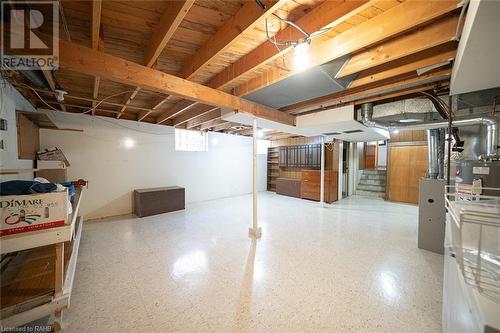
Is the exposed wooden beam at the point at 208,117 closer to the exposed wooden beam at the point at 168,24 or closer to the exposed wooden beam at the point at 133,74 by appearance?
the exposed wooden beam at the point at 133,74

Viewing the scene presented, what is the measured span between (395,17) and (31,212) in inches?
115

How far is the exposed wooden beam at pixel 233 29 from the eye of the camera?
134 cm

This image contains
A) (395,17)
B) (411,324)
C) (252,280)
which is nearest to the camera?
(395,17)

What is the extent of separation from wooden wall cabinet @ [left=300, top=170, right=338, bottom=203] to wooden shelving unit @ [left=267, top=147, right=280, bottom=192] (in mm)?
1851

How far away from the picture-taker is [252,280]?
2.10 meters

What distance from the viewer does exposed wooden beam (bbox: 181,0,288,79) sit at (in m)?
1.34

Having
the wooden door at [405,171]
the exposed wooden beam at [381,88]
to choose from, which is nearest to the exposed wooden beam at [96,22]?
the exposed wooden beam at [381,88]

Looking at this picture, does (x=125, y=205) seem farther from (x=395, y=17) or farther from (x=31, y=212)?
(x=395, y=17)

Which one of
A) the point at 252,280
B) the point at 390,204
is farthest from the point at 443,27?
the point at 390,204

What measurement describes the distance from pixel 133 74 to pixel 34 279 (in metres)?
2.02

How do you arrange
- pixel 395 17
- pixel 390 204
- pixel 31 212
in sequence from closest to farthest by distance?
pixel 31 212, pixel 395 17, pixel 390 204

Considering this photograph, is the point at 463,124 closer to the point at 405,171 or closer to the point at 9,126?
the point at 405,171

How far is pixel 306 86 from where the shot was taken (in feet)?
8.54

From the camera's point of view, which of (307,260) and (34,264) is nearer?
(34,264)
